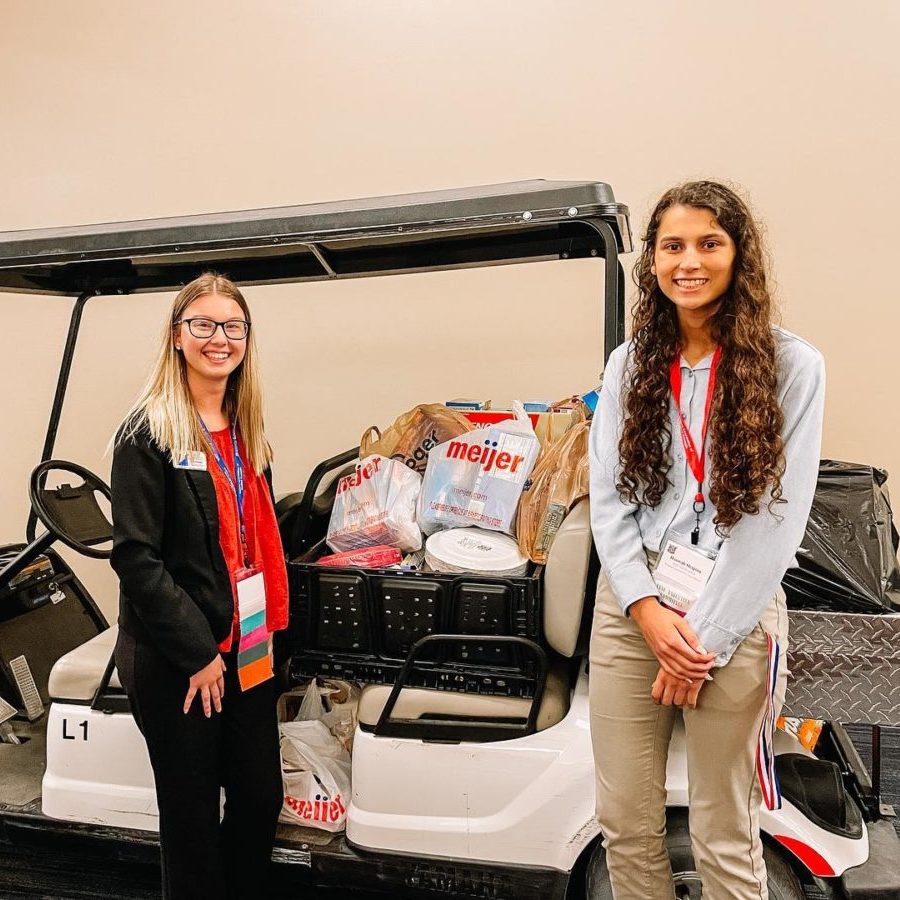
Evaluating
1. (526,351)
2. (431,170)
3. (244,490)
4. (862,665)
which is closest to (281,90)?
(431,170)

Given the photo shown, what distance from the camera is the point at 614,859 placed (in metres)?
1.60

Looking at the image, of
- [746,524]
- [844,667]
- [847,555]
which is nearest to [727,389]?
[746,524]

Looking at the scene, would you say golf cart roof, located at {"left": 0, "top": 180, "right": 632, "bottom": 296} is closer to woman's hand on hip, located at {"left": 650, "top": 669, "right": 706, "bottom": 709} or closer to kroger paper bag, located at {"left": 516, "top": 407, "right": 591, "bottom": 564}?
kroger paper bag, located at {"left": 516, "top": 407, "right": 591, "bottom": 564}

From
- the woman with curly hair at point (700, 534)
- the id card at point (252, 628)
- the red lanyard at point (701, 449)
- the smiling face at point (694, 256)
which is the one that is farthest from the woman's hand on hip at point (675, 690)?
the id card at point (252, 628)

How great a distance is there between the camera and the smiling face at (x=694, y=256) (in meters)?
1.43

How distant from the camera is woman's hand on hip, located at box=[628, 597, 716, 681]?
56.2 inches

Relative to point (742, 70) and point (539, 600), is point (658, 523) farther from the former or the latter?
point (742, 70)

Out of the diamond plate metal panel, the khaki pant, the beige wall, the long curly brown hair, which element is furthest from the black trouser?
the beige wall

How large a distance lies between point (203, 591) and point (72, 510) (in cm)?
85

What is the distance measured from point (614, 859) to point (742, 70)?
320 cm

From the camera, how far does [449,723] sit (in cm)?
189

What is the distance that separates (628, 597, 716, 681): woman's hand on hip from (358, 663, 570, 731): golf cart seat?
0.44 m

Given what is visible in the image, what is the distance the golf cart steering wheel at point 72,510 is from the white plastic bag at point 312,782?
0.75 metres

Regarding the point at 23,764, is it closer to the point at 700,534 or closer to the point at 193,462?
the point at 193,462
